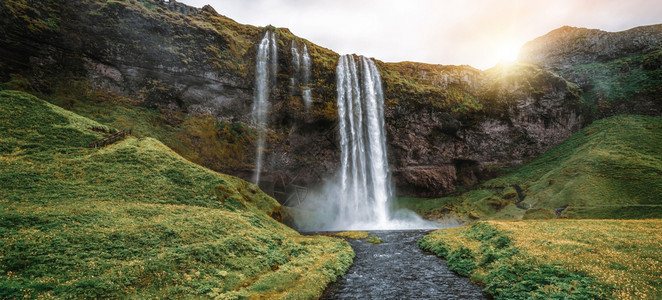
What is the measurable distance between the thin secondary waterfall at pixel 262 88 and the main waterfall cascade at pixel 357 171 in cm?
1202

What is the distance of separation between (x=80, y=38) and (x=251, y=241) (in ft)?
132

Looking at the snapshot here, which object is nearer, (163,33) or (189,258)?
(189,258)

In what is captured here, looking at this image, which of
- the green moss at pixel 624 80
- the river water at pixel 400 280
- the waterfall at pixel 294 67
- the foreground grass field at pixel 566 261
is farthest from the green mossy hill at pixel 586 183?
the waterfall at pixel 294 67

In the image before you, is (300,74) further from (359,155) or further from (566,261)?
(566,261)

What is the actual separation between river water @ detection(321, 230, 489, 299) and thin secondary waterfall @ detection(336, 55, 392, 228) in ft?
93.2

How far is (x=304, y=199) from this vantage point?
5462cm

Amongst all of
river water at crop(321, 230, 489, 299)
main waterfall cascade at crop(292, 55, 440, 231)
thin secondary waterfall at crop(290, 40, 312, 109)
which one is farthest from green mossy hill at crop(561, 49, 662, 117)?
river water at crop(321, 230, 489, 299)

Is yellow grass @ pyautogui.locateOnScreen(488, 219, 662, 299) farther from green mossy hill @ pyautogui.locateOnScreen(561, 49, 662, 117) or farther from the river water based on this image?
green mossy hill @ pyautogui.locateOnScreen(561, 49, 662, 117)

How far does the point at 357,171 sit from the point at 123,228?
137 feet

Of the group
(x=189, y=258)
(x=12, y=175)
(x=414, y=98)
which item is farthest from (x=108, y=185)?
(x=414, y=98)

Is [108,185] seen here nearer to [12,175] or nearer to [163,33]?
[12,175]

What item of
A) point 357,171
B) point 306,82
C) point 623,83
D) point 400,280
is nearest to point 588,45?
point 623,83

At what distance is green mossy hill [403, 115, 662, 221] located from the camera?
114ft

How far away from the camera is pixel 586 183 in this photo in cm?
3938
